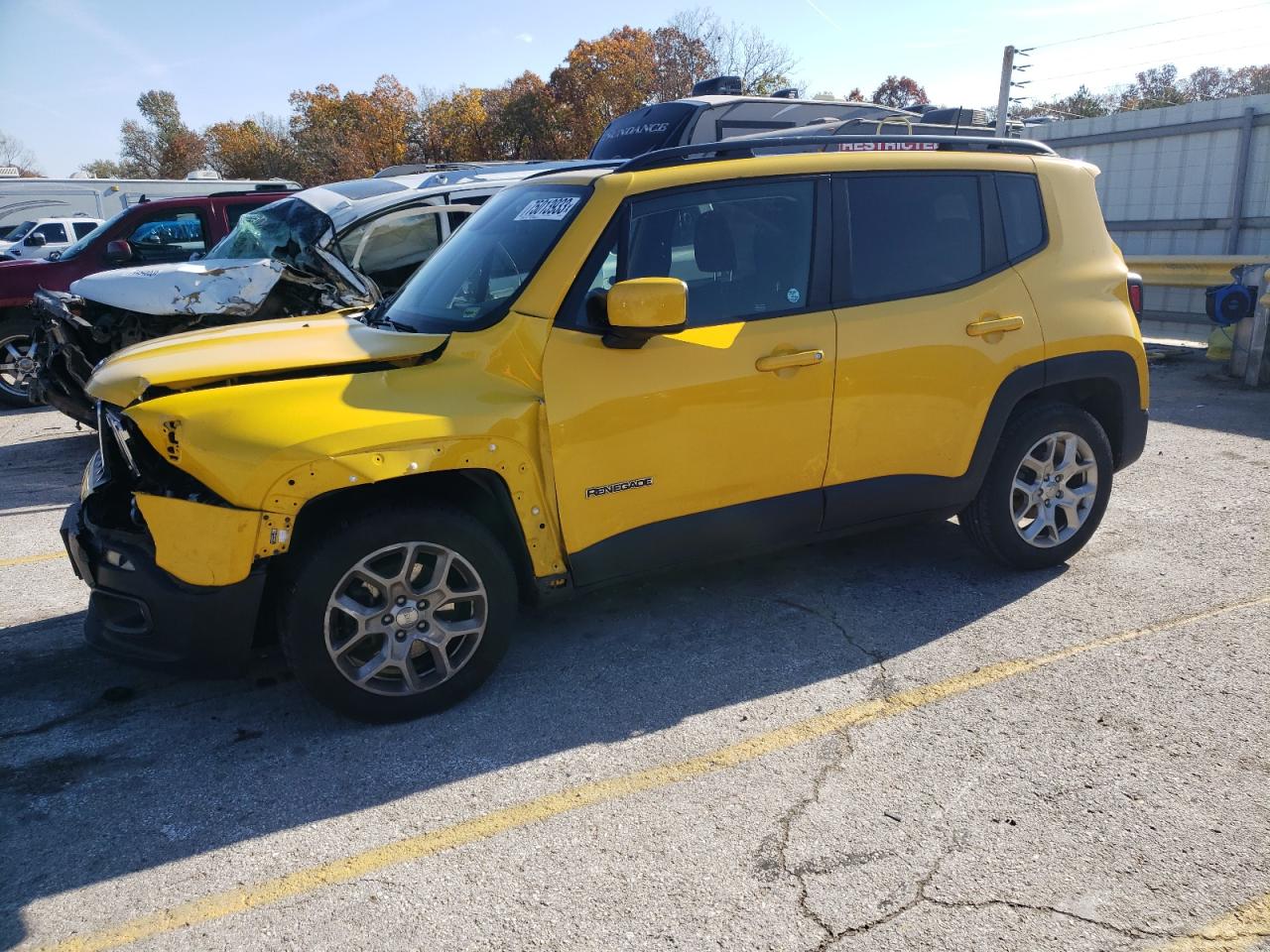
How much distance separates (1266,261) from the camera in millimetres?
9570

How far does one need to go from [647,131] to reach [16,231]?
2097cm

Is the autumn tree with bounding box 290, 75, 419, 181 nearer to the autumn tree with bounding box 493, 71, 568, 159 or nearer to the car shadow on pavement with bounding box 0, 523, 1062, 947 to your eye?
the autumn tree with bounding box 493, 71, 568, 159

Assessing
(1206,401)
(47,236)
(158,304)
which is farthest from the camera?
(47,236)

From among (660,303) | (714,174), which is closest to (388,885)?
(660,303)

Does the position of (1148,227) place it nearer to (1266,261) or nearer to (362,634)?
(1266,261)

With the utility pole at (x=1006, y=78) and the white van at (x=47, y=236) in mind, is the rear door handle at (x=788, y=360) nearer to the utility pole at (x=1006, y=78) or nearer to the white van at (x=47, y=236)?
the utility pole at (x=1006, y=78)

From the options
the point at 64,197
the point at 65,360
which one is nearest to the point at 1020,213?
the point at 65,360

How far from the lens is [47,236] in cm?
2111

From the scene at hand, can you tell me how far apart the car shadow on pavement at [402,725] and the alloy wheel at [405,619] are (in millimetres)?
206

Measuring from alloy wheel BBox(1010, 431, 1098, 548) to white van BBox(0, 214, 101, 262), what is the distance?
19625mm

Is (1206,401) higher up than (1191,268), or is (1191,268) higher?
(1191,268)

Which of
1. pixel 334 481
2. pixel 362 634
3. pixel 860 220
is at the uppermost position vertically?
pixel 860 220

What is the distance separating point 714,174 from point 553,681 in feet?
7.07

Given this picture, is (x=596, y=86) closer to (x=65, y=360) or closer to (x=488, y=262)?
(x=65, y=360)
